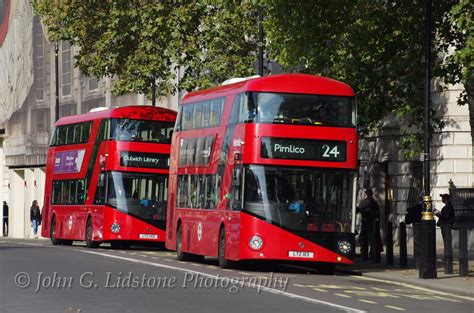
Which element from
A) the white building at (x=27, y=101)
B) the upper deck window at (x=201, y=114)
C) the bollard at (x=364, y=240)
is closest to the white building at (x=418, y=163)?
the bollard at (x=364, y=240)

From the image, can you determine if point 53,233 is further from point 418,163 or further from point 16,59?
point 16,59

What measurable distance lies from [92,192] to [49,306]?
2147cm

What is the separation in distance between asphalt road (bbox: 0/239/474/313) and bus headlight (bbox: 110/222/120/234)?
859cm

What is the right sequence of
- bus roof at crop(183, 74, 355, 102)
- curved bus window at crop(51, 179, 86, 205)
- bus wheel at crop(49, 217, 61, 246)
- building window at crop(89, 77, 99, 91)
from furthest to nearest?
1. building window at crop(89, 77, 99, 91)
2. bus wheel at crop(49, 217, 61, 246)
3. curved bus window at crop(51, 179, 86, 205)
4. bus roof at crop(183, 74, 355, 102)

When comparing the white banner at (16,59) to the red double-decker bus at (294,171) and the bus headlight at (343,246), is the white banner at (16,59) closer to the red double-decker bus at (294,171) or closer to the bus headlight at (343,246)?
the red double-decker bus at (294,171)

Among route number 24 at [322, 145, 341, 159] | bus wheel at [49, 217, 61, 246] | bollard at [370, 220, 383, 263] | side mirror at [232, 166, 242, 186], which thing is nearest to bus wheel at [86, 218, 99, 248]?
bus wheel at [49, 217, 61, 246]

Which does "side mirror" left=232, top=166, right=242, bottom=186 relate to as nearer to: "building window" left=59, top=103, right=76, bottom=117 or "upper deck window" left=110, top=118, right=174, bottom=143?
"upper deck window" left=110, top=118, right=174, bottom=143

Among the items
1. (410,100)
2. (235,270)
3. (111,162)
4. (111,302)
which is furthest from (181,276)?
(111,162)

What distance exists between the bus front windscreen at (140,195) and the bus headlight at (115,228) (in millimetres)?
416

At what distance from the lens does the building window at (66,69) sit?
71.0 metres

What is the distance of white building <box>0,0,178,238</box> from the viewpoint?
71.4m

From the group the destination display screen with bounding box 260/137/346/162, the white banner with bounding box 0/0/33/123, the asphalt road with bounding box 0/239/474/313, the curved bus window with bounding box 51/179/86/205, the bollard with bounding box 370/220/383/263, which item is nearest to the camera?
the asphalt road with bounding box 0/239/474/313

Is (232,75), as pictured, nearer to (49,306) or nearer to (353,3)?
(353,3)

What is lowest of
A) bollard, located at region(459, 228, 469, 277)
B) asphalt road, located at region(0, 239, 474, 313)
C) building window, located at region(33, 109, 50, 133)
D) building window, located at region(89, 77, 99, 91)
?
asphalt road, located at region(0, 239, 474, 313)
